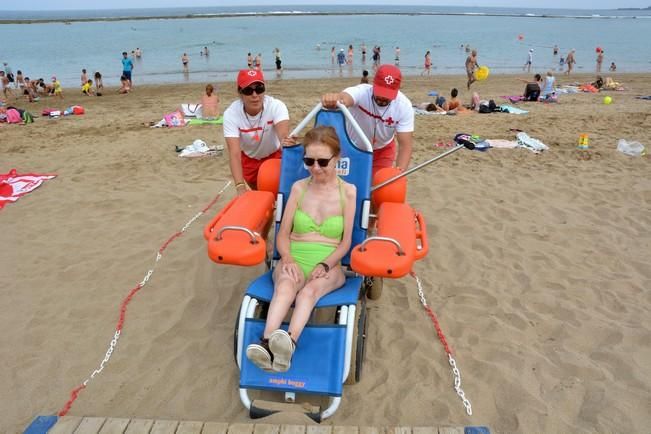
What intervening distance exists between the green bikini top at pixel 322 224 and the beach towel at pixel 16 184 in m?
4.90

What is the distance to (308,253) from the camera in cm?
315

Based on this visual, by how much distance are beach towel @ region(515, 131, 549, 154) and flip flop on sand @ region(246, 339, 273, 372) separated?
273 inches

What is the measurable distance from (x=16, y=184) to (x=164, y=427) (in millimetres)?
5839

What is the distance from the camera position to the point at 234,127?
3.94 m

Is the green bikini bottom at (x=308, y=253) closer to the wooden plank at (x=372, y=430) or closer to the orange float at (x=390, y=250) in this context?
the orange float at (x=390, y=250)

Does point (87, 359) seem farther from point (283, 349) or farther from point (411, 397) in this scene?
point (411, 397)

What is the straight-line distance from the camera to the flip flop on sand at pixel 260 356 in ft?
8.27

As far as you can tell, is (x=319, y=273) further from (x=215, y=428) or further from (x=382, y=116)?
(x=382, y=116)

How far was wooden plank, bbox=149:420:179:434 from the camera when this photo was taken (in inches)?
92.5

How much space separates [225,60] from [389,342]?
2951 centimetres

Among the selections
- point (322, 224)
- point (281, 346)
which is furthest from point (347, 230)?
point (281, 346)

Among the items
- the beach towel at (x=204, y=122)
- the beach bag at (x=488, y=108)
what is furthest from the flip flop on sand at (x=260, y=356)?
the beach bag at (x=488, y=108)

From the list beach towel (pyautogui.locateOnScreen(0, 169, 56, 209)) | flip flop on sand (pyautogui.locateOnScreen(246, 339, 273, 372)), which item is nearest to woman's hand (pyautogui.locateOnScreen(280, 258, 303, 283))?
flip flop on sand (pyautogui.locateOnScreen(246, 339, 273, 372))

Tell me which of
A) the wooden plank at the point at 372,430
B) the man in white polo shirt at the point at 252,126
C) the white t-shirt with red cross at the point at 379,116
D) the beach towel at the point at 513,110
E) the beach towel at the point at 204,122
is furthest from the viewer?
the beach towel at the point at 513,110
